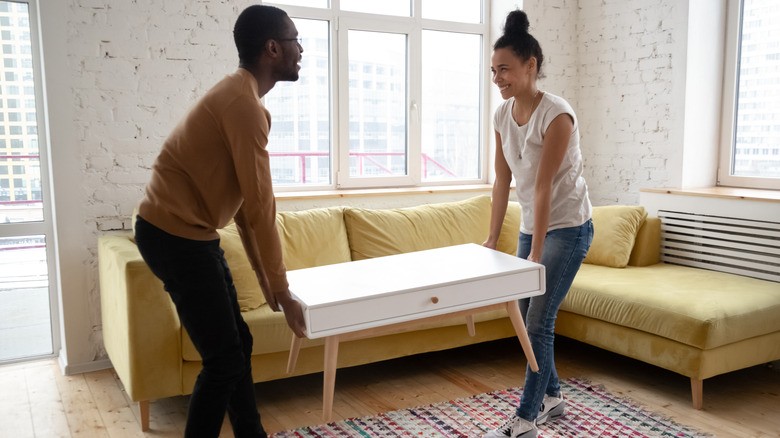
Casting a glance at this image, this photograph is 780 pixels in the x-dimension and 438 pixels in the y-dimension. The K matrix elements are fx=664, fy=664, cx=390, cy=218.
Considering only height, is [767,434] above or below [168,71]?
below

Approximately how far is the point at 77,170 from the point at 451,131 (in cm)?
241

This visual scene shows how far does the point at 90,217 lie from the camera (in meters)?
3.34

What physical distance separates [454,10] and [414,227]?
174 cm

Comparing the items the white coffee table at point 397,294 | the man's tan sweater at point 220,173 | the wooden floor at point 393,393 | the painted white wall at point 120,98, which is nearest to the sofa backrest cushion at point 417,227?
the painted white wall at point 120,98

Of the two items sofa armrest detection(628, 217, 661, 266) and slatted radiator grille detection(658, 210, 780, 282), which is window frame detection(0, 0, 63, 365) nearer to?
sofa armrest detection(628, 217, 661, 266)

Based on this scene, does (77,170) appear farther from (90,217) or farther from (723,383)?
(723,383)

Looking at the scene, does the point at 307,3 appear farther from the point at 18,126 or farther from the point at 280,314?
the point at 280,314

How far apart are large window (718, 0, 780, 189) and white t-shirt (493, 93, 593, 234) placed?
2105 mm

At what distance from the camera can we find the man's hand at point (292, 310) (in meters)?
1.79

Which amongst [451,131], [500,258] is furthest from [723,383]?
[451,131]

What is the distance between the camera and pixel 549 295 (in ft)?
7.75

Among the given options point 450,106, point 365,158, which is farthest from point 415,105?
point 365,158

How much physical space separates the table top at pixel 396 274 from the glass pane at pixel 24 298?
1888mm

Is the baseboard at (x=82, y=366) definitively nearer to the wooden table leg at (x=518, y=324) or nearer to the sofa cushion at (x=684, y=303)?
the wooden table leg at (x=518, y=324)
